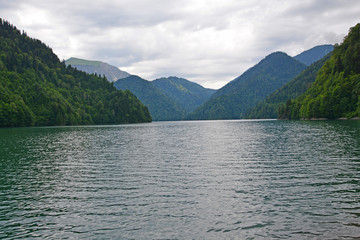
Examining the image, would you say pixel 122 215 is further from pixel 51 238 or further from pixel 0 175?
pixel 0 175

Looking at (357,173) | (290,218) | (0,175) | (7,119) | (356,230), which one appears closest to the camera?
(356,230)

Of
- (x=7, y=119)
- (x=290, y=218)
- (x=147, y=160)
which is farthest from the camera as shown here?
(x=7, y=119)

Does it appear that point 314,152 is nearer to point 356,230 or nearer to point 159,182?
point 159,182

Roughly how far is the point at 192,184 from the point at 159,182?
3635 millimetres

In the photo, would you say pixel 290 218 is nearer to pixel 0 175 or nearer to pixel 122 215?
pixel 122 215

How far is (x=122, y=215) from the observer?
66.2ft

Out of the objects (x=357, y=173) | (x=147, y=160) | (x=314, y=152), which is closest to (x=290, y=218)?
(x=357, y=173)

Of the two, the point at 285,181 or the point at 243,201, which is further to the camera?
the point at 285,181

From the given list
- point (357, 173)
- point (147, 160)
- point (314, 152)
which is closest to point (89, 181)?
point (147, 160)

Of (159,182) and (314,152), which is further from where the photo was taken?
(314,152)

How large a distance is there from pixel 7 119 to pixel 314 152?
200987 mm

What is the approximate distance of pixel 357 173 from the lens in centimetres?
3130

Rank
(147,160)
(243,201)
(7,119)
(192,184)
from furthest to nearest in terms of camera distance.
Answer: (7,119) < (147,160) < (192,184) < (243,201)

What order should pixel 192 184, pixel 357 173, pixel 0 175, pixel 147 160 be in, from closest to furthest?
pixel 192 184 < pixel 357 173 < pixel 0 175 < pixel 147 160
